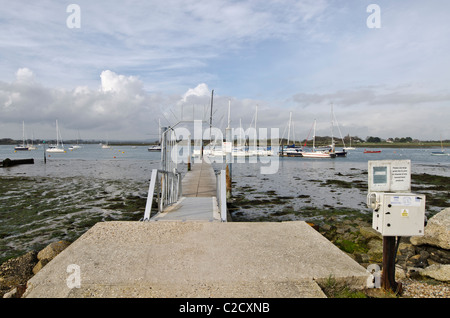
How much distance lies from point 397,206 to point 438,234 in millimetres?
6485

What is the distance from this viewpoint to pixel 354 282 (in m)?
3.89

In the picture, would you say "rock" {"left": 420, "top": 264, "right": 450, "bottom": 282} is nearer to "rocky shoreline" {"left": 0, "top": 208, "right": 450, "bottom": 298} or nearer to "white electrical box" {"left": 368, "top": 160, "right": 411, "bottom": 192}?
"rocky shoreline" {"left": 0, "top": 208, "right": 450, "bottom": 298}

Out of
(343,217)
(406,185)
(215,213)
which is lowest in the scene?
(343,217)

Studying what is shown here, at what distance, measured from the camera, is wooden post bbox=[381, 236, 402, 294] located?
3.91m

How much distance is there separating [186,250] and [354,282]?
2406 mm

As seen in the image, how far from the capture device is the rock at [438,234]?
8.57m

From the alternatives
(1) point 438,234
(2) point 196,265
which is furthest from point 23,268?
(1) point 438,234

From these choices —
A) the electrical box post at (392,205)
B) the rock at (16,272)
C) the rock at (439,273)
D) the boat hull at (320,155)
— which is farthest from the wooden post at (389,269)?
the boat hull at (320,155)

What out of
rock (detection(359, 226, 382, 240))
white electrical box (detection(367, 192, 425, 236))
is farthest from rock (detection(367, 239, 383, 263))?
white electrical box (detection(367, 192, 425, 236))

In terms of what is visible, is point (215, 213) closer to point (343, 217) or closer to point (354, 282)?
point (354, 282)

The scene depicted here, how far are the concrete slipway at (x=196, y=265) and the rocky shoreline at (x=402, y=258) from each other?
1.99ft

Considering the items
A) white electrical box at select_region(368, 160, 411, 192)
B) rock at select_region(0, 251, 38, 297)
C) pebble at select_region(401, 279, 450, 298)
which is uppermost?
white electrical box at select_region(368, 160, 411, 192)

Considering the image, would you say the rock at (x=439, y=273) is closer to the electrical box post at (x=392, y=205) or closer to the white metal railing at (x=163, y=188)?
the electrical box post at (x=392, y=205)

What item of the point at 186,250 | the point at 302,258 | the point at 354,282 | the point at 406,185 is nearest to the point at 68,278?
the point at 186,250
